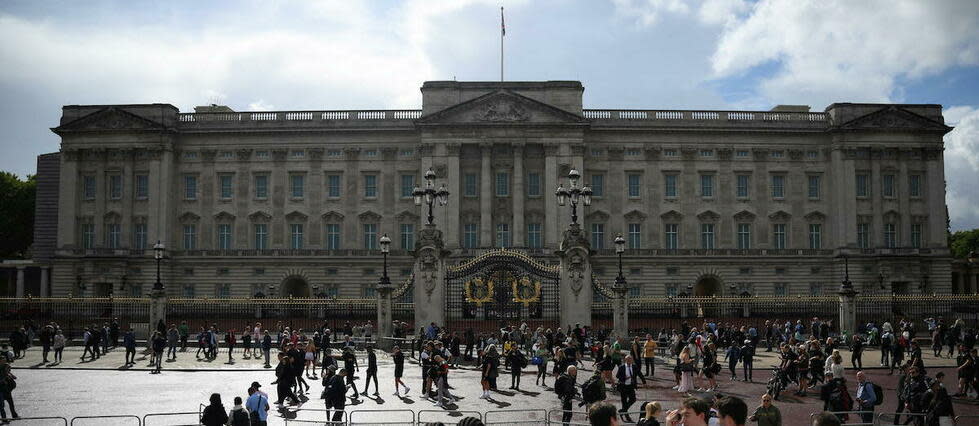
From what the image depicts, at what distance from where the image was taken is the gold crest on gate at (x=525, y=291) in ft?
125

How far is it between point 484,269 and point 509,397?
1447cm

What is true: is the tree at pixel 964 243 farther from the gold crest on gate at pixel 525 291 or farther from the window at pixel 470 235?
the gold crest on gate at pixel 525 291

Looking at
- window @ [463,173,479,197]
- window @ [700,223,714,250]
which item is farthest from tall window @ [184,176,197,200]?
window @ [700,223,714,250]

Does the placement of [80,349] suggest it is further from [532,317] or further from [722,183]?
[722,183]

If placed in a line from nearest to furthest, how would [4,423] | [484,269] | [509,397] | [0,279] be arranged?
[4,423], [509,397], [484,269], [0,279]

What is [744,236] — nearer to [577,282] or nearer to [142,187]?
[577,282]

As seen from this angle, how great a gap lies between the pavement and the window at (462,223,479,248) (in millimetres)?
30859

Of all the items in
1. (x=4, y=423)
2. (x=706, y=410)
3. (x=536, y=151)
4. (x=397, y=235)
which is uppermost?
(x=536, y=151)

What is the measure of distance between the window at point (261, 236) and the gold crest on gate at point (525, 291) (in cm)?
3443

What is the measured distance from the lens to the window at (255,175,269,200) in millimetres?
67750

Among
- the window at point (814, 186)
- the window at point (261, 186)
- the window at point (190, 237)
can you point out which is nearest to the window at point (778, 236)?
the window at point (814, 186)

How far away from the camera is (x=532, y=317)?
39.3 meters

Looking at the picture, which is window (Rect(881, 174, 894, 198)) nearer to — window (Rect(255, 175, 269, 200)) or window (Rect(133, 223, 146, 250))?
window (Rect(255, 175, 269, 200))

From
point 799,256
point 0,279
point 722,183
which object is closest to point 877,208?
point 799,256
